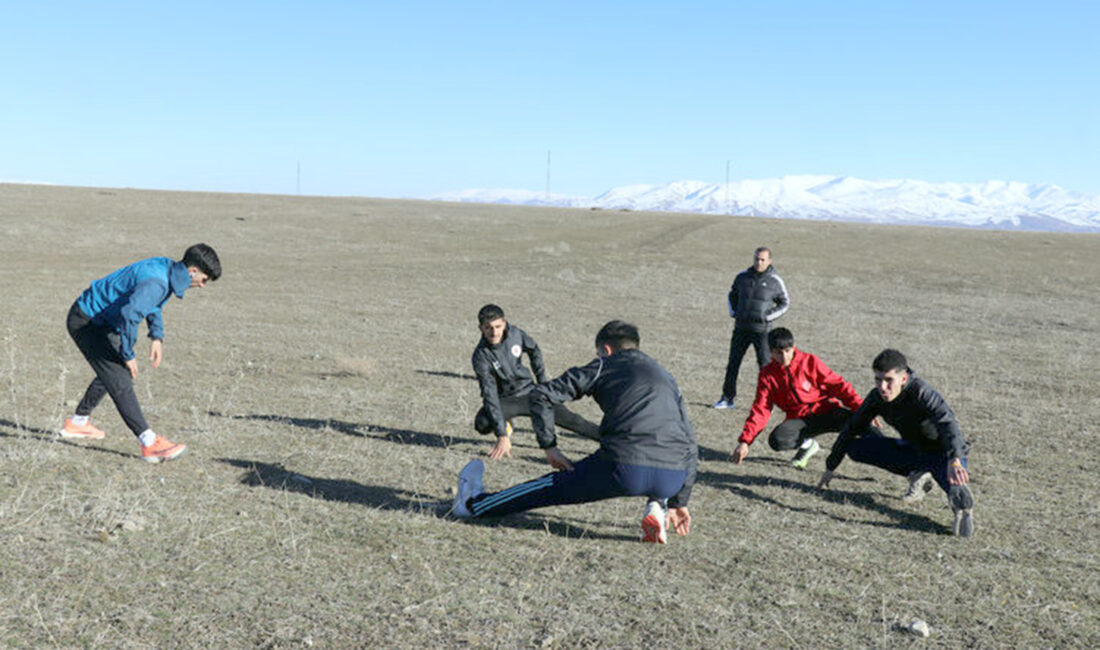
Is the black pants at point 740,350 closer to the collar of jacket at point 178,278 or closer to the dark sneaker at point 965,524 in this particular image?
the dark sneaker at point 965,524

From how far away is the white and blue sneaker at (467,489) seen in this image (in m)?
6.48

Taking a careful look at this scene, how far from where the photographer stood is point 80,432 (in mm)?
8164

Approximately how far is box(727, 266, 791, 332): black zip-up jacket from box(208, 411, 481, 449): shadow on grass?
4.15 metres

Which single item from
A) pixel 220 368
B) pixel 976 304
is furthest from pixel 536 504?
pixel 976 304

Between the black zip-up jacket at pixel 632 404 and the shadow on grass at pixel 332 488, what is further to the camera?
the shadow on grass at pixel 332 488

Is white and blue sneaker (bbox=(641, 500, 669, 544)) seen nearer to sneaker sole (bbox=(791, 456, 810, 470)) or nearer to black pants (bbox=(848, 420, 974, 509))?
black pants (bbox=(848, 420, 974, 509))

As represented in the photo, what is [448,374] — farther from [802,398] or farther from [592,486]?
[592,486]

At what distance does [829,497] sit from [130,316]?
6091 mm

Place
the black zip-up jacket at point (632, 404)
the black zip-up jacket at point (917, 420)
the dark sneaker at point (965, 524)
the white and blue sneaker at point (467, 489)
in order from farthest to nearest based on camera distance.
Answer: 1. the black zip-up jacket at point (917, 420)
2. the dark sneaker at point (965, 524)
3. the white and blue sneaker at point (467, 489)
4. the black zip-up jacket at point (632, 404)

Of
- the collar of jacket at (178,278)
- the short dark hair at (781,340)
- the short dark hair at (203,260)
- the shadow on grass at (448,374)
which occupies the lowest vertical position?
the shadow on grass at (448,374)

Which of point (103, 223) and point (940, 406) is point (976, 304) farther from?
point (103, 223)

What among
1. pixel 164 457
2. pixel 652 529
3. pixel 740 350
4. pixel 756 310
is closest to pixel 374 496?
pixel 164 457

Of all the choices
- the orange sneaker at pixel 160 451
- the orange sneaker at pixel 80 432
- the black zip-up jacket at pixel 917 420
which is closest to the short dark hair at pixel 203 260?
the orange sneaker at pixel 160 451

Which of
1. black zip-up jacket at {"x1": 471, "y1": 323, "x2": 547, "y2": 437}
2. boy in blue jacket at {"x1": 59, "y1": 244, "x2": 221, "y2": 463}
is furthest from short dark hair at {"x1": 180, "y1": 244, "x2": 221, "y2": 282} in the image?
black zip-up jacket at {"x1": 471, "y1": 323, "x2": 547, "y2": 437}
